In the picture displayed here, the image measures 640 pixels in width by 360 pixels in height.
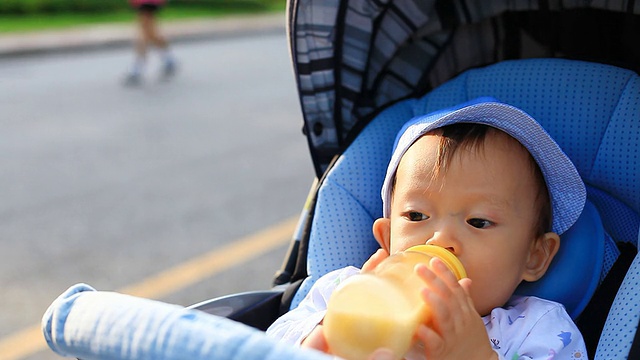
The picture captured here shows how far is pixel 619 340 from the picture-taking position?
6.22ft

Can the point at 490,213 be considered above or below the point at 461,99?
below

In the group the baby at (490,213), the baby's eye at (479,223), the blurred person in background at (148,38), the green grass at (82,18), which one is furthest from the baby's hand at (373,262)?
the green grass at (82,18)

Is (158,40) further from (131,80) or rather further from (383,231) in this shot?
(383,231)

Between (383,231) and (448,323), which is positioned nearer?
(448,323)

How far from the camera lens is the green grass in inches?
554

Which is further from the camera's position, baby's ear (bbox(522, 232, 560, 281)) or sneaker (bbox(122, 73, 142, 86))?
sneaker (bbox(122, 73, 142, 86))

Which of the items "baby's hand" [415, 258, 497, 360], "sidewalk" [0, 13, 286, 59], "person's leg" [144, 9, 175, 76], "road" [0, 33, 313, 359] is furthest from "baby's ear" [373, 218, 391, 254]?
"sidewalk" [0, 13, 286, 59]

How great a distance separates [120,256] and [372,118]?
227cm

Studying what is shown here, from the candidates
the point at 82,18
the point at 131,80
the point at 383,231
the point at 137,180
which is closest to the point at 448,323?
the point at 383,231

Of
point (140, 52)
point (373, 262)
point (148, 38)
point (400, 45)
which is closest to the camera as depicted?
point (373, 262)

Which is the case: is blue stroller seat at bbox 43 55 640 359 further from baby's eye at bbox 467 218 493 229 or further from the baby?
baby's eye at bbox 467 218 493 229

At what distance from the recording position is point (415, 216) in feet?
6.78

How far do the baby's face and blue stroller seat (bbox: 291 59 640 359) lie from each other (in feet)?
0.72

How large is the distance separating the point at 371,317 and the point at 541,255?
2.66 feet
